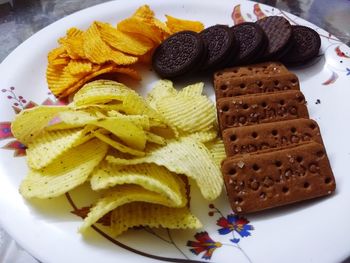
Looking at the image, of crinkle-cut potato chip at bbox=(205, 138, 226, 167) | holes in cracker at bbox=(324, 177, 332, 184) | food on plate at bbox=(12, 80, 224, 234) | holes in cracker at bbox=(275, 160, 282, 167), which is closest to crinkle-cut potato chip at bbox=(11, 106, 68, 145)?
food on plate at bbox=(12, 80, 224, 234)

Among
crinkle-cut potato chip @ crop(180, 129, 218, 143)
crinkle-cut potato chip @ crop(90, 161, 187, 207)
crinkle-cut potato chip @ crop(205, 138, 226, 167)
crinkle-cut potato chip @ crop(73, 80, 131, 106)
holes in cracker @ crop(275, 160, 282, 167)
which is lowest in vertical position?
crinkle-cut potato chip @ crop(205, 138, 226, 167)

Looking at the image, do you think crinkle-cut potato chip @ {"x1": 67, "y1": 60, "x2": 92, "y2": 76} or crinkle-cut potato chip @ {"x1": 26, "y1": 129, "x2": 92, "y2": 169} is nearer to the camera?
crinkle-cut potato chip @ {"x1": 26, "y1": 129, "x2": 92, "y2": 169}

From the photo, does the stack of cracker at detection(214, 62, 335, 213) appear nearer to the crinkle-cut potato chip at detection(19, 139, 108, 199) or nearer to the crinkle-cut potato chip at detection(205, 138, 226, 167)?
the crinkle-cut potato chip at detection(205, 138, 226, 167)

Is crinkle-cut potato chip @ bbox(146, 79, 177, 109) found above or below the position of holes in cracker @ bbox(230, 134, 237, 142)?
above

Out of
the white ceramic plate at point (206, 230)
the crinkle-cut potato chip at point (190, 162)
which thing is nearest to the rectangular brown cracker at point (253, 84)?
the white ceramic plate at point (206, 230)

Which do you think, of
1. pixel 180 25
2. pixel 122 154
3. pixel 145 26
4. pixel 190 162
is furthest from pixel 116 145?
pixel 180 25

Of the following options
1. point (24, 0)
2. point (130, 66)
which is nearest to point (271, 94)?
point (130, 66)

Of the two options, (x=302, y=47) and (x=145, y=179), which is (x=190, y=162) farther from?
(x=302, y=47)
